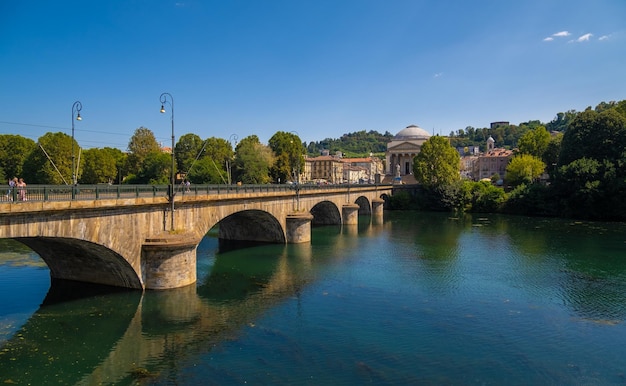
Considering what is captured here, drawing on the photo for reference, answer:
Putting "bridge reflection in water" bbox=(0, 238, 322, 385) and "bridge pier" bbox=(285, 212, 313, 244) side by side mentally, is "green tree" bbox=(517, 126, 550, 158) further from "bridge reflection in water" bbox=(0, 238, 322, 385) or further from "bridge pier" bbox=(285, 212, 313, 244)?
"bridge reflection in water" bbox=(0, 238, 322, 385)

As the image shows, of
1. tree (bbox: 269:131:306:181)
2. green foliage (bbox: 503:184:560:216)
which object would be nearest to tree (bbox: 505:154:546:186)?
green foliage (bbox: 503:184:560:216)

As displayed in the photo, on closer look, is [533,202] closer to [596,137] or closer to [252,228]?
[596,137]

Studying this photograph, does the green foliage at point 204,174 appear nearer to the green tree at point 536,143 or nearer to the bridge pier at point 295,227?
the bridge pier at point 295,227

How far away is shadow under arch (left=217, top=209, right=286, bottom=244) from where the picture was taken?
40.9m

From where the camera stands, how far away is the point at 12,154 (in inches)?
2874

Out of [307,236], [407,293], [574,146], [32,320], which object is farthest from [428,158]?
[32,320]

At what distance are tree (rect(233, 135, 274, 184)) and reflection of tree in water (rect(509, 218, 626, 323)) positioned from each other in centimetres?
4532

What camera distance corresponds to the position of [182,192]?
83.5 ft

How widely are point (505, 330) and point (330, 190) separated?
36.2m

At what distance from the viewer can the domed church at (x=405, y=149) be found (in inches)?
5192

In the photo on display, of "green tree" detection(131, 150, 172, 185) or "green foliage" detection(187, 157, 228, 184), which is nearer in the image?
"green foliage" detection(187, 157, 228, 184)

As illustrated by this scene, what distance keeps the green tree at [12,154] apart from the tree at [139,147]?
19.4m

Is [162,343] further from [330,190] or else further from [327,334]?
[330,190]

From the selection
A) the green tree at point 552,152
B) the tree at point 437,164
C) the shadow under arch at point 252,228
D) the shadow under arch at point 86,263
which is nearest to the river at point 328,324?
the shadow under arch at point 86,263
